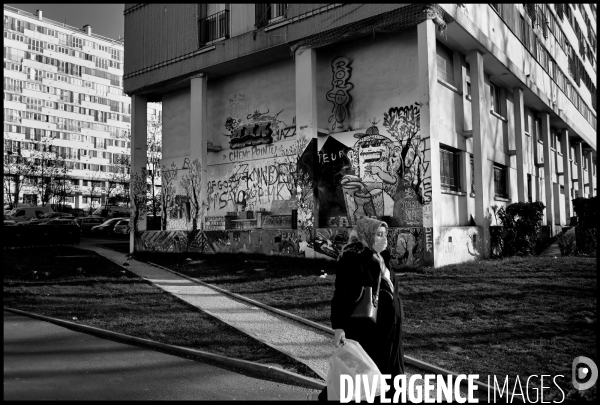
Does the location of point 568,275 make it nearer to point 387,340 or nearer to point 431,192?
point 431,192

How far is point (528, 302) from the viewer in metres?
8.94

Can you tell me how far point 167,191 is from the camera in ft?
69.2

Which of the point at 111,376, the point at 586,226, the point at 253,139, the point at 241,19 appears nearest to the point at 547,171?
the point at 586,226

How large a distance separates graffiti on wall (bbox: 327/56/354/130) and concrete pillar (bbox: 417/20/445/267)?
283 cm

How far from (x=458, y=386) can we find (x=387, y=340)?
5.20ft

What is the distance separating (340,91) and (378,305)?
474 inches

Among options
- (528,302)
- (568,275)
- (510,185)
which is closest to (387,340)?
(528,302)

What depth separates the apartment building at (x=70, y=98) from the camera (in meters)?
72.1

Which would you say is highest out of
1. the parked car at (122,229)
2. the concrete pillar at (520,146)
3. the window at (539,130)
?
the window at (539,130)

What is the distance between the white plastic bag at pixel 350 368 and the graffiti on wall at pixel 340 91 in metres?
12.2

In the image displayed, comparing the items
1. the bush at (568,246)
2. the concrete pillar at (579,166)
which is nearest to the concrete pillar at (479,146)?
the bush at (568,246)

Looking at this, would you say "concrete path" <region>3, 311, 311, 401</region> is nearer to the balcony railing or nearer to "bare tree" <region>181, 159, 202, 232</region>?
"bare tree" <region>181, 159, 202, 232</region>

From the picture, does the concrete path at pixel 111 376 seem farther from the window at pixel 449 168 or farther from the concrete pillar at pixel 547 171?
the concrete pillar at pixel 547 171

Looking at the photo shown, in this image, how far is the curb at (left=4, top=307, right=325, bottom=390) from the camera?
5887 millimetres
